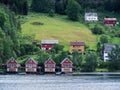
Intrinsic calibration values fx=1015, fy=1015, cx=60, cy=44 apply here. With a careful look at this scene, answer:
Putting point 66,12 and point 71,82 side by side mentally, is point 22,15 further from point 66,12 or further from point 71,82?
point 71,82

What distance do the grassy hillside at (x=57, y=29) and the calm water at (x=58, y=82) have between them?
2391 centimetres

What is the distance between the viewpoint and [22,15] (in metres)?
172

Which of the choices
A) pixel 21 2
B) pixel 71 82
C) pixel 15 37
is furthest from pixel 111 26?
pixel 71 82

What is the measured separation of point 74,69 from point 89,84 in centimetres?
1985

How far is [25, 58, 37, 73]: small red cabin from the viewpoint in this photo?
137 m

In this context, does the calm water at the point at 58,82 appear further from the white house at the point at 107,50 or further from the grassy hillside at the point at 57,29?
the grassy hillside at the point at 57,29

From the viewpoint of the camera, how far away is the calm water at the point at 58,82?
114 m

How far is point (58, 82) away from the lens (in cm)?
12131

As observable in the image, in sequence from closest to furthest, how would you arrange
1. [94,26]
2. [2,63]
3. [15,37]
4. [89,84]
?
[89,84], [2,63], [15,37], [94,26]

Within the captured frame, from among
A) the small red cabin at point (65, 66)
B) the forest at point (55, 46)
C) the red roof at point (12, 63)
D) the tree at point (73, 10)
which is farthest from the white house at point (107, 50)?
the tree at point (73, 10)

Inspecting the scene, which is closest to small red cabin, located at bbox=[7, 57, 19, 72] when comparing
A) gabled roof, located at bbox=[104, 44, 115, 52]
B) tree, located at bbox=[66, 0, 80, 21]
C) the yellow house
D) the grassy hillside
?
the yellow house

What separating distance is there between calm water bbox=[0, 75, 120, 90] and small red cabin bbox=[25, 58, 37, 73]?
5437 mm

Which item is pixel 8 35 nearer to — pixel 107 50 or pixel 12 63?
pixel 12 63

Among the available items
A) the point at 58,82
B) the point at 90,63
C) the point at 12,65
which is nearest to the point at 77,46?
the point at 90,63
